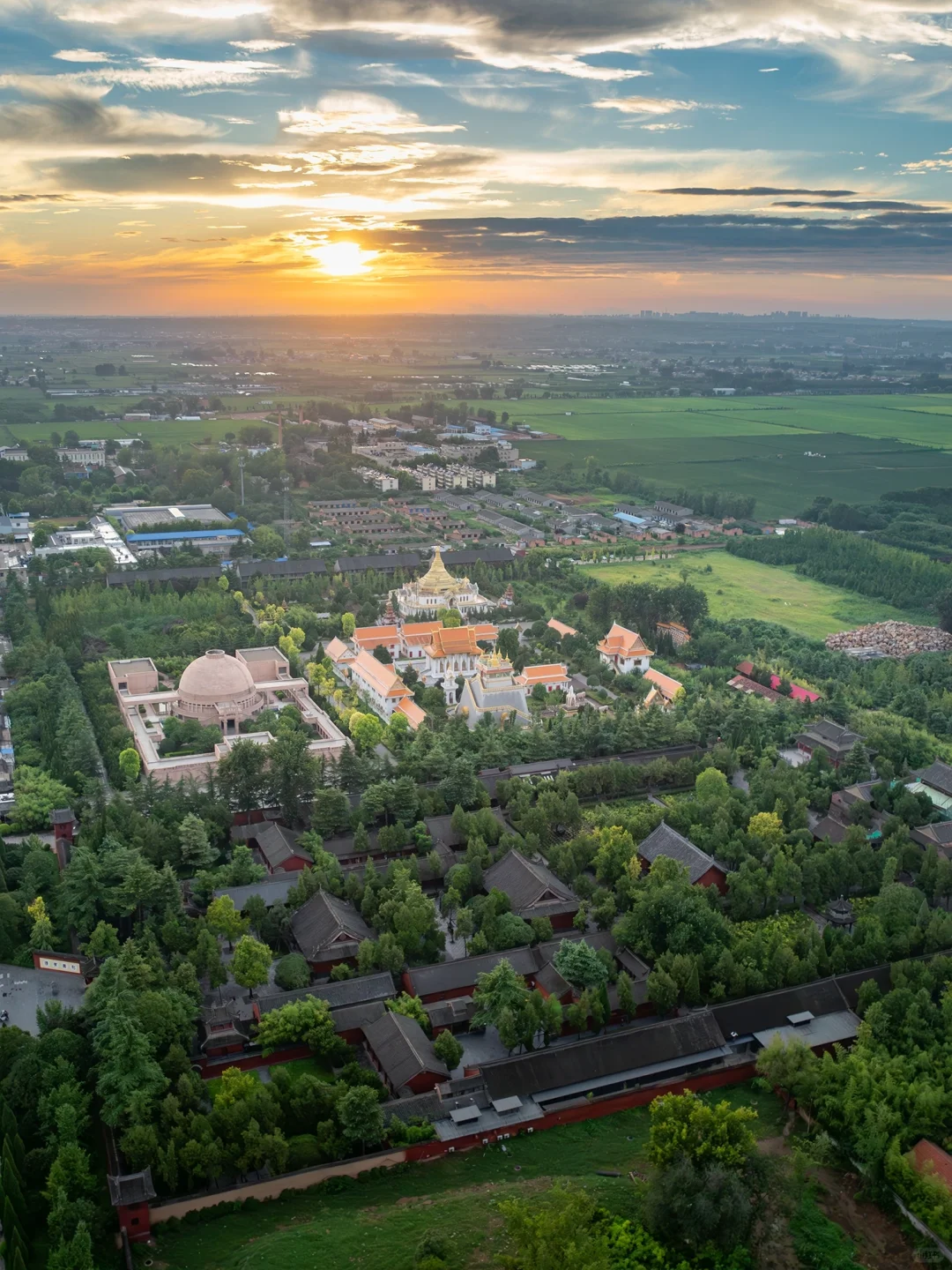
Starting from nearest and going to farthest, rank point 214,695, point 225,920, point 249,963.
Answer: point 249,963, point 225,920, point 214,695

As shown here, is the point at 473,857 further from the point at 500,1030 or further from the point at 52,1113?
the point at 52,1113

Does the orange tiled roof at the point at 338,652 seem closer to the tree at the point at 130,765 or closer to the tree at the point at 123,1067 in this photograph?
the tree at the point at 130,765

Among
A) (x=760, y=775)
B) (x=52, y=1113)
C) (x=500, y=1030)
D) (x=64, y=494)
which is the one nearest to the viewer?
(x=52, y=1113)

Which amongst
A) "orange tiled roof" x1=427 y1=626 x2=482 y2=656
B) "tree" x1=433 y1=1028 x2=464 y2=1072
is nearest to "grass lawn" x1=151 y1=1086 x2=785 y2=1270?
"tree" x1=433 y1=1028 x2=464 y2=1072

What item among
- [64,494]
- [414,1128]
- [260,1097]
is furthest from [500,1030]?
[64,494]

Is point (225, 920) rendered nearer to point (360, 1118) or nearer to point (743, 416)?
point (360, 1118)

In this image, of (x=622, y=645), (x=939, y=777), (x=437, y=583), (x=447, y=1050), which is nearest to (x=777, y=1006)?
(x=447, y=1050)

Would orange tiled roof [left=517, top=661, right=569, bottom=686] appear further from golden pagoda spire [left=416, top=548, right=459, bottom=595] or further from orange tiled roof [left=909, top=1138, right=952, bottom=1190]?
orange tiled roof [left=909, top=1138, right=952, bottom=1190]
